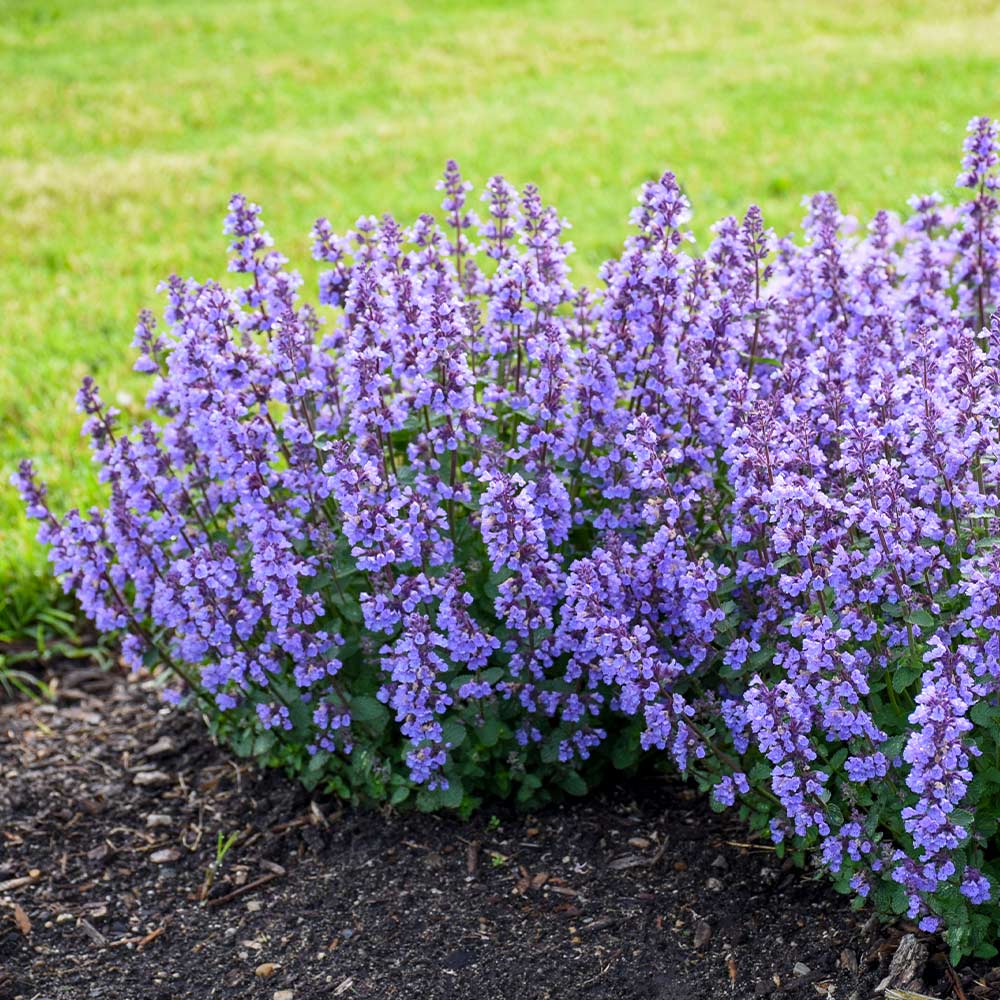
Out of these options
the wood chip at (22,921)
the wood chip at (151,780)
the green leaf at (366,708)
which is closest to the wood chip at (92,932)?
the wood chip at (22,921)

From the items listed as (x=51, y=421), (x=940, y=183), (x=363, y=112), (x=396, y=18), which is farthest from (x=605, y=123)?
(x=51, y=421)

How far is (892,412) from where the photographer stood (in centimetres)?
325

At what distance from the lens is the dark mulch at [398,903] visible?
10.6 feet

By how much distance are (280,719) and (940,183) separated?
6.57 m

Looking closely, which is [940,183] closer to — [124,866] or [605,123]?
[605,123]

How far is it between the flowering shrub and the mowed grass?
2025 mm

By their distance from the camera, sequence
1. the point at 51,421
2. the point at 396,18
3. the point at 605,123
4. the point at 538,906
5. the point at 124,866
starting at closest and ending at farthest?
the point at 538,906
the point at 124,866
the point at 51,421
the point at 605,123
the point at 396,18

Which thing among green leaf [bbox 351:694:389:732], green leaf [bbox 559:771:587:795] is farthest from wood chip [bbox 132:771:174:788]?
green leaf [bbox 559:771:587:795]

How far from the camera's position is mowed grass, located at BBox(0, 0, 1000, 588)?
8.20 meters

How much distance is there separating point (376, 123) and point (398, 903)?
29.5 ft

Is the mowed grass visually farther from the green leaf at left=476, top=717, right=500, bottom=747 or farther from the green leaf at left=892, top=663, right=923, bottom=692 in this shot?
the green leaf at left=892, top=663, right=923, bottom=692

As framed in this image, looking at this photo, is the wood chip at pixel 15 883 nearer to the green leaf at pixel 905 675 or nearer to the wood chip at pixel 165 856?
the wood chip at pixel 165 856

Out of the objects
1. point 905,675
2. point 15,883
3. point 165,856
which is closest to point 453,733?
point 165,856

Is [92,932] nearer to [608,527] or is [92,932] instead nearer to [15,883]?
[15,883]
